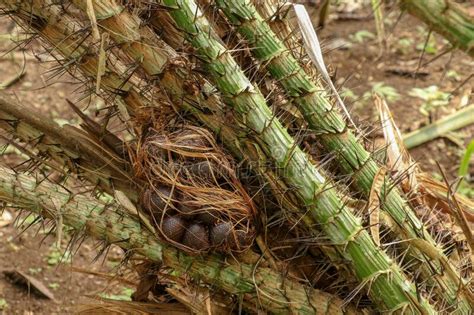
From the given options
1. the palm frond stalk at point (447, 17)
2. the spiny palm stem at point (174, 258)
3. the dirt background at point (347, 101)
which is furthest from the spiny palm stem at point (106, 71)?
the dirt background at point (347, 101)

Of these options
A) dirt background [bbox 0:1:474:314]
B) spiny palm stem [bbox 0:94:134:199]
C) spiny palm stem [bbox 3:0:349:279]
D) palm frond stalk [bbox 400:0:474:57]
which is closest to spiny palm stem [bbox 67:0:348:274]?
spiny palm stem [bbox 3:0:349:279]

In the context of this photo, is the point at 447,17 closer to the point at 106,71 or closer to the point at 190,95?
the point at 190,95

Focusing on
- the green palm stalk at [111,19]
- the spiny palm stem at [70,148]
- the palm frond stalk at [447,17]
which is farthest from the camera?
the spiny palm stem at [70,148]

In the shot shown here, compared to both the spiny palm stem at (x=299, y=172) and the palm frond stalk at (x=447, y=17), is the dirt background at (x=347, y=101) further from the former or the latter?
the palm frond stalk at (x=447, y=17)

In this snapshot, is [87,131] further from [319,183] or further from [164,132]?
[319,183]

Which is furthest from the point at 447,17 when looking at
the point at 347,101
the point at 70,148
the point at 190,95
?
the point at 347,101

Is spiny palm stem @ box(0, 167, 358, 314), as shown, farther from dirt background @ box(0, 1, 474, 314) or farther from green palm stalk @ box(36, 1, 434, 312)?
dirt background @ box(0, 1, 474, 314)

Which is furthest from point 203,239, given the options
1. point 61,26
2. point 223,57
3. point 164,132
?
point 61,26
